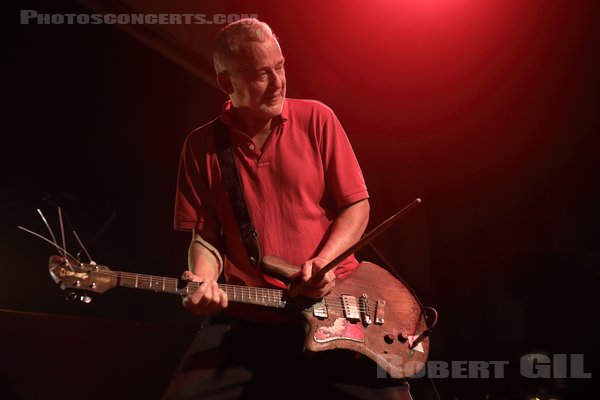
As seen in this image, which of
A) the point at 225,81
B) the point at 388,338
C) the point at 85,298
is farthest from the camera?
the point at 225,81

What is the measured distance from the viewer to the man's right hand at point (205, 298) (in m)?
2.03

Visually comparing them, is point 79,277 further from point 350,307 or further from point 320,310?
point 350,307

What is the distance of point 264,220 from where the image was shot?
2363mm

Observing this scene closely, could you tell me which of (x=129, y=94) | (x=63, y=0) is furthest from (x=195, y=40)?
(x=63, y=0)

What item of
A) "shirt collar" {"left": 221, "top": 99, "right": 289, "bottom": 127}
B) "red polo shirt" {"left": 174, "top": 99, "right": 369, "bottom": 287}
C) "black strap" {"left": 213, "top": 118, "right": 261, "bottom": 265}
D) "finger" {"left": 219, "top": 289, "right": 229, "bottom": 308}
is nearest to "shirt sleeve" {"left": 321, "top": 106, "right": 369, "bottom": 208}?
"red polo shirt" {"left": 174, "top": 99, "right": 369, "bottom": 287}

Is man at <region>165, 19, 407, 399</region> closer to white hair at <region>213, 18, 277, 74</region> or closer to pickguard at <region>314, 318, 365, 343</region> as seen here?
white hair at <region>213, 18, 277, 74</region>

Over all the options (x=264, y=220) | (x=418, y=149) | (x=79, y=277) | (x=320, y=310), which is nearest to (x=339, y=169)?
(x=264, y=220)

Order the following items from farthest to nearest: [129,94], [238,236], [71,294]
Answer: [129,94], [238,236], [71,294]

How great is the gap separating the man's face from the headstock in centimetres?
98

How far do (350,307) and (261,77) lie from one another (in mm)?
1079

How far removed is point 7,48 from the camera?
3150 millimetres

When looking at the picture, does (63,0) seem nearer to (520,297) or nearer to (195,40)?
(195,40)

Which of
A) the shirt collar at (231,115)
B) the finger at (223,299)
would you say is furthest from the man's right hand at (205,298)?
the shirt collar at (231,115)

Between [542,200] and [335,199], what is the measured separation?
2625mm
